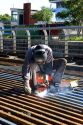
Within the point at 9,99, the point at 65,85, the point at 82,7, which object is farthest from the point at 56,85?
the point at 82,7

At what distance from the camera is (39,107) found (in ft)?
20.9

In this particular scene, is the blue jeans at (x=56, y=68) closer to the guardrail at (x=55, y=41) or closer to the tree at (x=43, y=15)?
the guardrail at (x=55, y=41)

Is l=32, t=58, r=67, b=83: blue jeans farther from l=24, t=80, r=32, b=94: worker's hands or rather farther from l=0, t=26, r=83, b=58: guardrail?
l=0, t=26, r=83, b=58: guardrail

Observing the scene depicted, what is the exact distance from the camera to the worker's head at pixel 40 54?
22.2ft

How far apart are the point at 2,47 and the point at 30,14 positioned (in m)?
47.7

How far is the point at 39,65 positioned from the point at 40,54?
680mm

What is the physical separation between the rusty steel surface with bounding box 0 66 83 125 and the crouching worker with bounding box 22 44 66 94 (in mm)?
333

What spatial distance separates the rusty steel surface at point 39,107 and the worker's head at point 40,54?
0.69 meters

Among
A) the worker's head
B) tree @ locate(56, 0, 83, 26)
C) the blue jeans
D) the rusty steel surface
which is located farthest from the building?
the worker's head

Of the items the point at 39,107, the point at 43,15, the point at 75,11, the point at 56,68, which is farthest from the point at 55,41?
the point at 43,15

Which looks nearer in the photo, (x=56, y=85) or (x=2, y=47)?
(x=56, y=85)

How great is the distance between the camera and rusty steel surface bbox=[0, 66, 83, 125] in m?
5.58

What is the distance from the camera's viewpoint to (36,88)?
7414 mm

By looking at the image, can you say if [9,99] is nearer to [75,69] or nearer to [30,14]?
[75,69]
